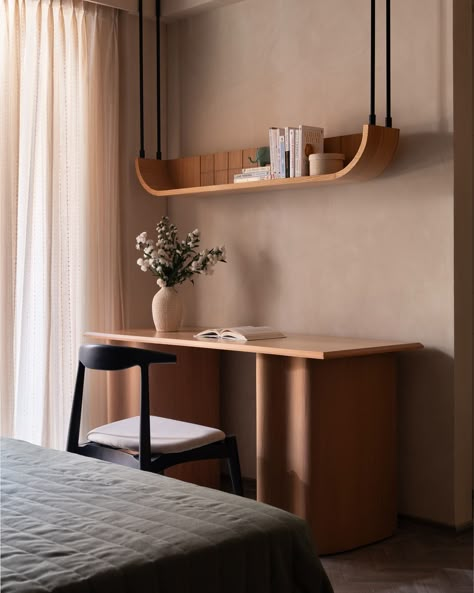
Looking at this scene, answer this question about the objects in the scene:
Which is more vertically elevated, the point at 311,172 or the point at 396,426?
the point at 311,172

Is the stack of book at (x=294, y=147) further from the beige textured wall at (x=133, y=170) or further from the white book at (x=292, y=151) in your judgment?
the beige textured wall at (x=133, y=170)

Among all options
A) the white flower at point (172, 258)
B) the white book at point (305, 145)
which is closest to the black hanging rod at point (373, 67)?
the white book at point (305, 145)

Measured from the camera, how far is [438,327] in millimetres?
3273

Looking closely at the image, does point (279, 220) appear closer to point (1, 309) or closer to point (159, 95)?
point (159, 95)

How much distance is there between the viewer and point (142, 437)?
285cm

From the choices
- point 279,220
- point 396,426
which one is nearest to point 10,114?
point 279,220

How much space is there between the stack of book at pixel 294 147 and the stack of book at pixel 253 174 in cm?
9

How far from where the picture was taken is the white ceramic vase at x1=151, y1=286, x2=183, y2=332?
3.85 metres

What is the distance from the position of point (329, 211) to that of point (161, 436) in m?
1.30

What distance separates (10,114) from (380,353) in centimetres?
198

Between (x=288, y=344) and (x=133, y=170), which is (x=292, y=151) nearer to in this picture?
(x=288, y=344)

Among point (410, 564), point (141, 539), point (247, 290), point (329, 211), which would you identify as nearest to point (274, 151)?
point (329, 211)

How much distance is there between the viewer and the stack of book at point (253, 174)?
144 inches

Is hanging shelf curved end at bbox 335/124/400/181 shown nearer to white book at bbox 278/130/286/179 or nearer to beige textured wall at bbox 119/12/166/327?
white book at bbox 278/130/286/179
